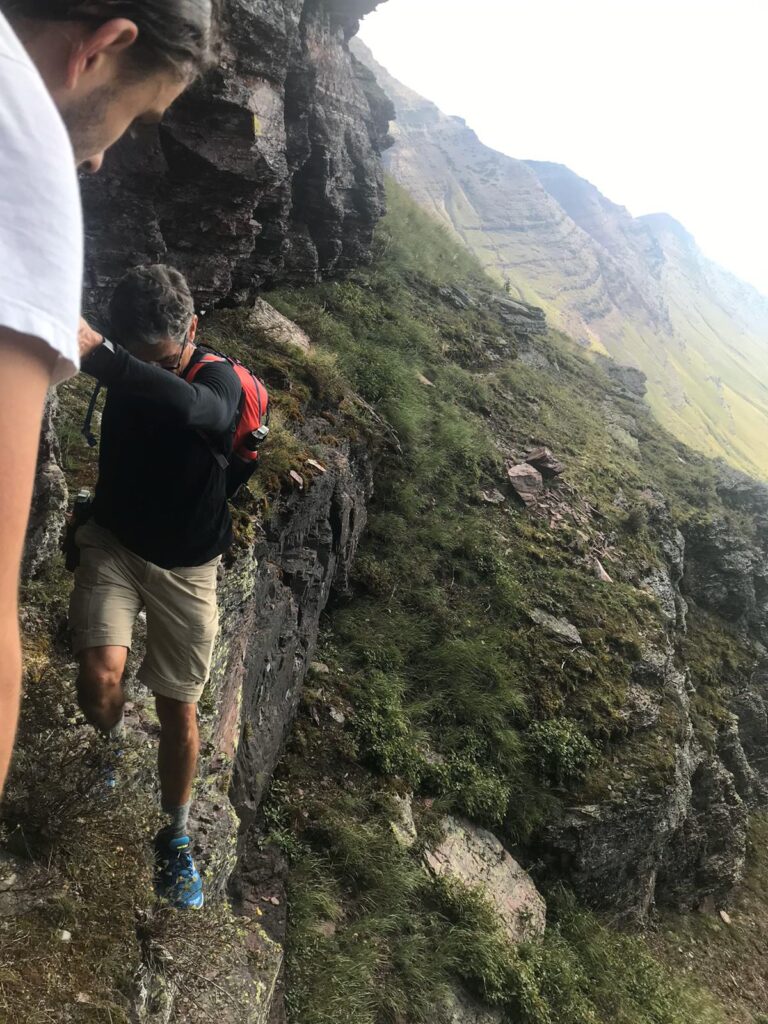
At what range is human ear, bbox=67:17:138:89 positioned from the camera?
0.91 m

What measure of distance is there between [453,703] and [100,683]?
244 inches

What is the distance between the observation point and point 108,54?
0.95 meters

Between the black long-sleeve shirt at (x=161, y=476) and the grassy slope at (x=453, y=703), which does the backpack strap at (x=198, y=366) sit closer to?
the black long-sleeve shirt at (x=161, y=476)

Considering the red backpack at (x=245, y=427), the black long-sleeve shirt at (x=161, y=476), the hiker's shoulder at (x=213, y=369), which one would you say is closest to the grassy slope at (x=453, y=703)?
the black long-sleeve shirt at (x=161, y=476)

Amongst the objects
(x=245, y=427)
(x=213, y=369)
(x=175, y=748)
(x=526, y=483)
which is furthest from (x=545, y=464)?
(x=175, y=748)

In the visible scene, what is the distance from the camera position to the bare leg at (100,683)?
2.87 meters

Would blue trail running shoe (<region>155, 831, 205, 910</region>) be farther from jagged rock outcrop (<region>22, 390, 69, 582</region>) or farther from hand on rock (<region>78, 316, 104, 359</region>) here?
hand on rock (<region>78, 316, 104, 359</region>)

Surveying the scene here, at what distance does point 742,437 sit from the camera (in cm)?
10081

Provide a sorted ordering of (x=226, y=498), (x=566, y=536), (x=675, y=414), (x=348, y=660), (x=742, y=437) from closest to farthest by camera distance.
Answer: (x=226, y=498)
(x=348, y=660)
(x=566, y=536)
(x=675, y=414)
(x=742, y=437)

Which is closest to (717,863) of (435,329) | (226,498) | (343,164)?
(226,498)

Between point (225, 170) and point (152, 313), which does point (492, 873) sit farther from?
point (225, 170)

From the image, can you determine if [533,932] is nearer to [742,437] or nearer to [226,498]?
[226,498]

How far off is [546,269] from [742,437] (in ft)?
148

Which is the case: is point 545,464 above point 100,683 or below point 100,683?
below
